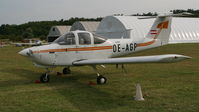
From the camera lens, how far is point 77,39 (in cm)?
966

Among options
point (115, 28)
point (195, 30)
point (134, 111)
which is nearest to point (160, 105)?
point (134, 111)

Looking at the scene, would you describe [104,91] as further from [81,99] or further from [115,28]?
[115,28]

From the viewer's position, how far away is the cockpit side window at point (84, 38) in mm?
9750

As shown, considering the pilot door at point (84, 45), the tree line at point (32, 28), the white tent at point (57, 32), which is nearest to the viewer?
the pilot door at point (84, 45)

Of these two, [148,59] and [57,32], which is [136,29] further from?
[57,32]

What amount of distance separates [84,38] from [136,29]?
98.6 ft

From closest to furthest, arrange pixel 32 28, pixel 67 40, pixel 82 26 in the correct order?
pixel 67 40 < pixel 82 26 < pixel 32 28

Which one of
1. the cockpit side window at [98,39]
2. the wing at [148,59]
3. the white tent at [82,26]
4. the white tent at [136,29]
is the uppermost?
the white tent at [82,26]

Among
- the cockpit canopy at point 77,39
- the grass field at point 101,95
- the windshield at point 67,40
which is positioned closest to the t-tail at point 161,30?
the grass field at point 101,95

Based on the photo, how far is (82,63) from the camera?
911 centimetres

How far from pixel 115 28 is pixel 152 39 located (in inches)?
1108

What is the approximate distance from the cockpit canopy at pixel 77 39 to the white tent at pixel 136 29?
2778 cm

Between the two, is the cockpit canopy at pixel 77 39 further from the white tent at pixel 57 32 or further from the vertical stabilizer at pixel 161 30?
the white tent at pixel 57 32

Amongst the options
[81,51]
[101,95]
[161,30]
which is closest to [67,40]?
[81,51]
